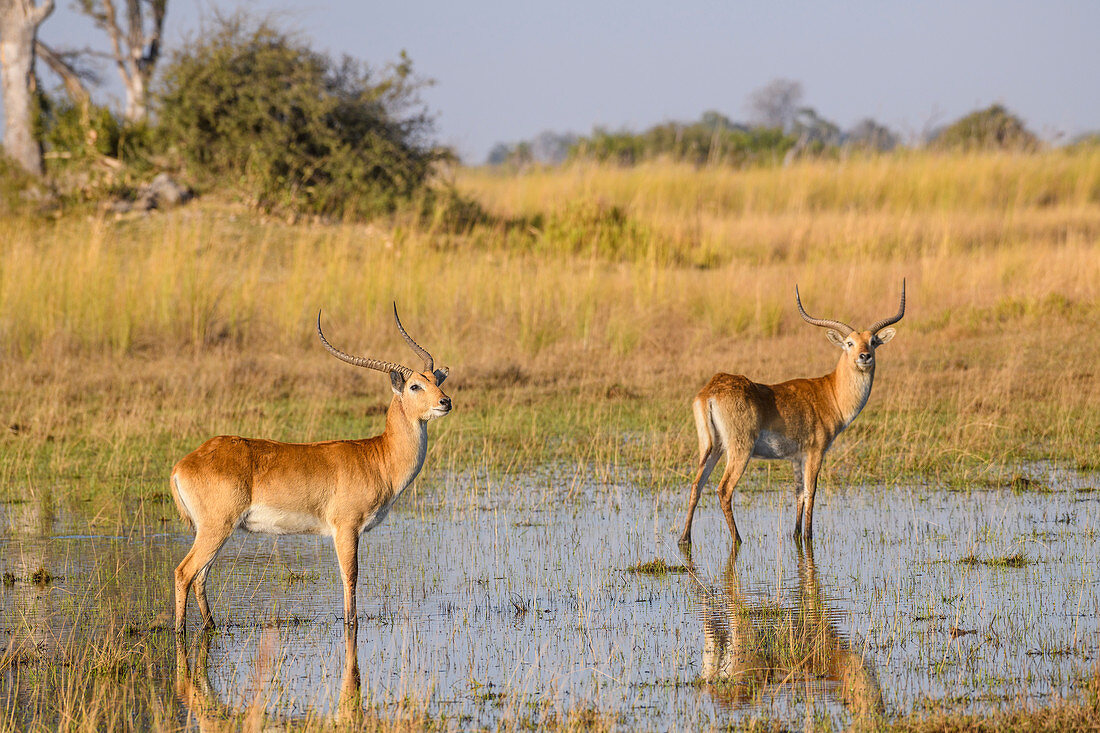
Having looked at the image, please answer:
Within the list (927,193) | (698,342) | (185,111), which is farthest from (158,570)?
(927,193)

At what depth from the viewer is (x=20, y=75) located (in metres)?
19.7

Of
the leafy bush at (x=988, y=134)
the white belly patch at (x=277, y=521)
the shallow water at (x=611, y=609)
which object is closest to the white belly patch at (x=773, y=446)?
the shallow water at (x=611, y=609)

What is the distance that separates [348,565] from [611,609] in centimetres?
119

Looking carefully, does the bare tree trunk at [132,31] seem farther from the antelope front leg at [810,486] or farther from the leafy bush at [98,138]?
the antelope front leg at [810,486]

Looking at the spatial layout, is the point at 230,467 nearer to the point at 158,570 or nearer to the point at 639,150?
the point at 158,570

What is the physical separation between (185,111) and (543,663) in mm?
15322

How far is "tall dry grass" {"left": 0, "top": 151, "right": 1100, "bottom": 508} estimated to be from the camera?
31.2ft

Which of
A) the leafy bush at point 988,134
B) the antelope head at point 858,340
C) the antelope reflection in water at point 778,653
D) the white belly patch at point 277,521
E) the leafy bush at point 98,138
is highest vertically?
the leafy bush at point 988,134

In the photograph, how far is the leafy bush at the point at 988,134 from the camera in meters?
24.6

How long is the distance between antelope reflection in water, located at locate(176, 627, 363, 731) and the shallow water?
0.02 meters

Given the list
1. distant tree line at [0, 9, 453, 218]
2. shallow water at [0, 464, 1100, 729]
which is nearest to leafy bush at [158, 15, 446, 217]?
distant tree line at [0, 9, 453, 218]

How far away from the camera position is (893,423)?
9.73m

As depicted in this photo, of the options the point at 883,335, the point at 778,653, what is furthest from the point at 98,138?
the point at 778,653

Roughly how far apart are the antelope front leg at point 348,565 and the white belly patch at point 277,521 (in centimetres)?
11
